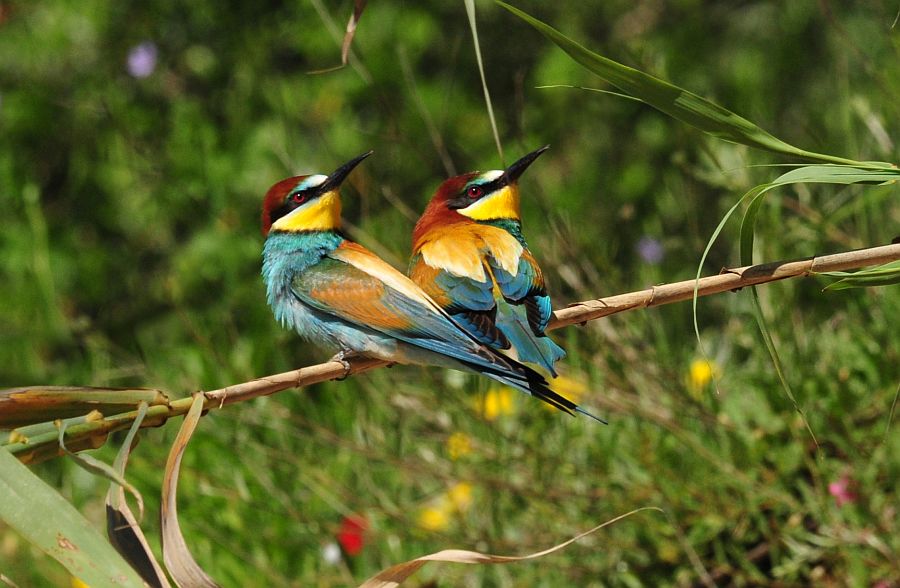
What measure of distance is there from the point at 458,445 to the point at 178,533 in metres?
1.06

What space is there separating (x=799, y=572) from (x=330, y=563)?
0.76 meters

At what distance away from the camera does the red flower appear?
6.45ft

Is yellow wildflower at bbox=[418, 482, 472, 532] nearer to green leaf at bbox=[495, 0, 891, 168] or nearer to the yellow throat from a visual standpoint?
the yellow throat

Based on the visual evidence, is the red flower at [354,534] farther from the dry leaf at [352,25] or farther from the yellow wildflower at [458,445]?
the dry leaf at [352,25]

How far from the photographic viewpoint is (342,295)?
1456 mm

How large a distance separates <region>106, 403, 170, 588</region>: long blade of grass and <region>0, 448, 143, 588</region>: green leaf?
0.17 ft

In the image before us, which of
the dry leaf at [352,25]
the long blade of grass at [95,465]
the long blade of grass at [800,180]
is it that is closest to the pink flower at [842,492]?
the long blade of grass at [800,180]

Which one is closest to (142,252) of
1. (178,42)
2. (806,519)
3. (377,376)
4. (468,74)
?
(178,42)

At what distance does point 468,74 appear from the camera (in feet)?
10.9

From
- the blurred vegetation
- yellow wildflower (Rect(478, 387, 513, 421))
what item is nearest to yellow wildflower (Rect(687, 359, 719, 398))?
the blurred vegetation

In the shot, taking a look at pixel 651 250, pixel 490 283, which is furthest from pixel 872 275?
pixel 651 250

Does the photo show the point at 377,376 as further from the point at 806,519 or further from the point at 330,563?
the point at 806,519

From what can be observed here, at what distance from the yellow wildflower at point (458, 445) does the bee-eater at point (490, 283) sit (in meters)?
0.61

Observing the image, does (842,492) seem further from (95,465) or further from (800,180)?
(95,465)
